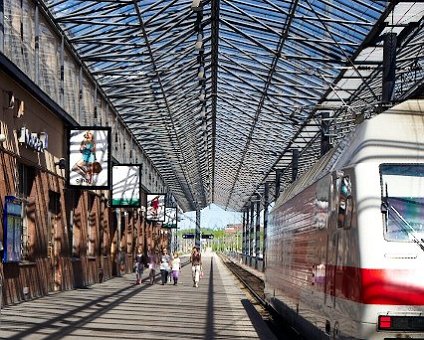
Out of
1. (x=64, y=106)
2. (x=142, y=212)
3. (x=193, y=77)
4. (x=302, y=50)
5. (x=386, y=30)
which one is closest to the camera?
(x=386, y=30)

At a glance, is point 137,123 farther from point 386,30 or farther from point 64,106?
point 386,30

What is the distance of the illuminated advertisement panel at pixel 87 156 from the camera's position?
2608 cm

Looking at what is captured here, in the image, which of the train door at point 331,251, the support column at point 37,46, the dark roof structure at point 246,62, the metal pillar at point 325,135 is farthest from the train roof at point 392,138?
the metal pillar at point 325,135

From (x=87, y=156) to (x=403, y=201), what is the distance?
18.0 m

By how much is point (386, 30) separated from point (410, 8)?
2.56m

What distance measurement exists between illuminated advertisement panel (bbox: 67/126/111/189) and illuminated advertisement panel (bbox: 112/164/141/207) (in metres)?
9.26

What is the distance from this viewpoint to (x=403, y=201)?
9219 millimetres

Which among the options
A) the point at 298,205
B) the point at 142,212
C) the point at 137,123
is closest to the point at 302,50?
the point at 298,205

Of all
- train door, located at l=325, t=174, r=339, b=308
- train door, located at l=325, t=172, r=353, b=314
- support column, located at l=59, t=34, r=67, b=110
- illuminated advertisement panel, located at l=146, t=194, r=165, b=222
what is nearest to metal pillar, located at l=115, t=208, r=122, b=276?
illuminated advertisement panel, located at l=146, t=194, r=165, b=222

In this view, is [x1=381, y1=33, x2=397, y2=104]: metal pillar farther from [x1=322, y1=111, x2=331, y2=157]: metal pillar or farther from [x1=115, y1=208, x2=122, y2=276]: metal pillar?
[x1=115, y1=208, x2=122, y2=276]: metal pillar

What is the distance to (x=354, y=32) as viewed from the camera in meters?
27.1

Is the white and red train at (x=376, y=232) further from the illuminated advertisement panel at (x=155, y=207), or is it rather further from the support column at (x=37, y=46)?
the illuminated advertisement panel at (x=155, y=207)

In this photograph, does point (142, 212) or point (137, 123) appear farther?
point (142, 212)

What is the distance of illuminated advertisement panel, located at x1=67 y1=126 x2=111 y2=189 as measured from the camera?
26.1m
